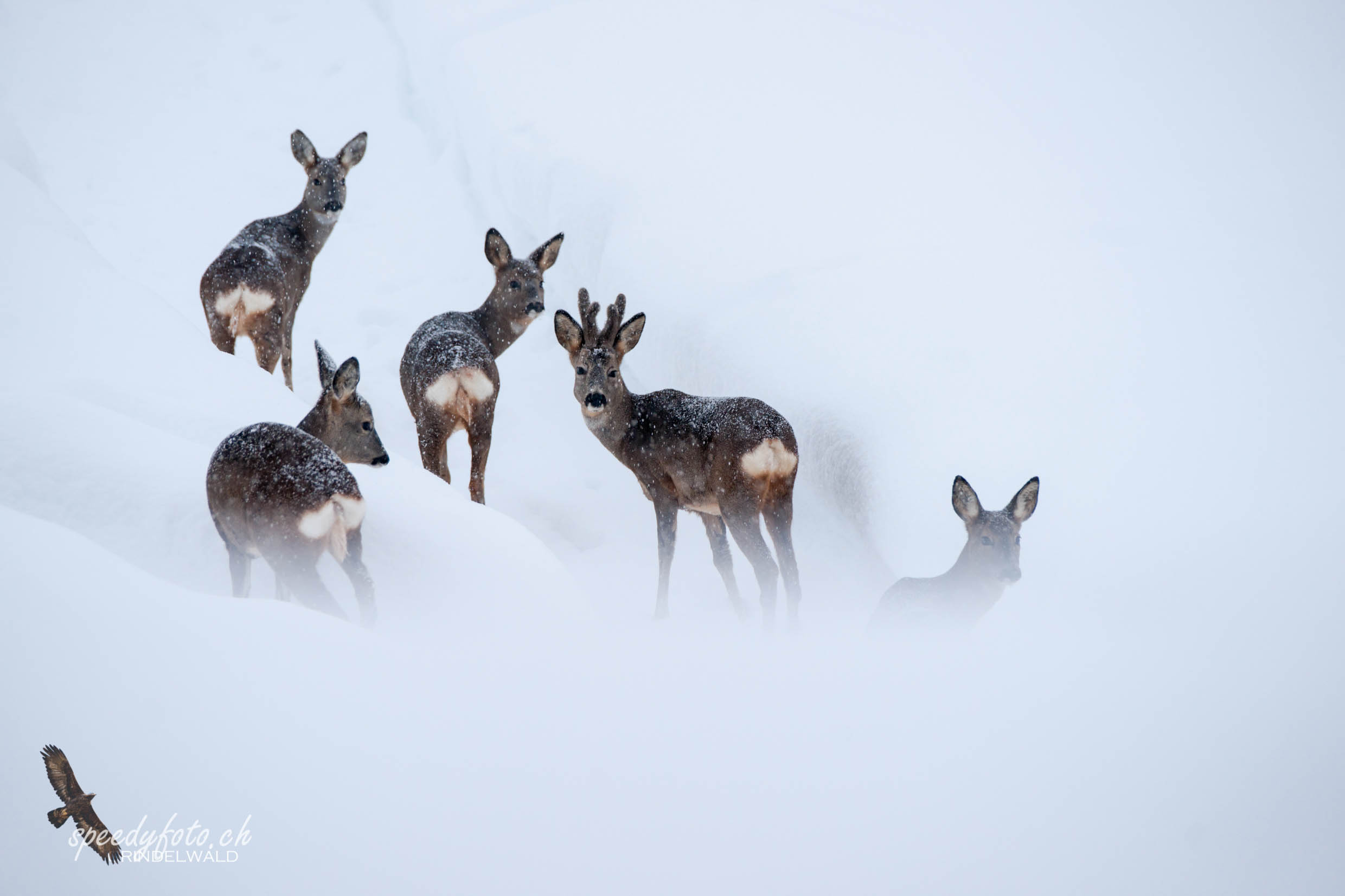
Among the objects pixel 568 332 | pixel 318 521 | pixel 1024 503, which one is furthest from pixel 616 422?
pixel 1024 503

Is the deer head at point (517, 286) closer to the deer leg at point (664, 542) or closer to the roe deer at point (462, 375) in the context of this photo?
the roe deer at point (462, 375)

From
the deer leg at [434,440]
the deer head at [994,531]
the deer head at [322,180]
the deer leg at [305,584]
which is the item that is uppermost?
the deer head at [322,180]

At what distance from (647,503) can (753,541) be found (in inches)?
69.1

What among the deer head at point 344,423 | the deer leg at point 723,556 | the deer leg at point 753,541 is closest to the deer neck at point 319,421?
the deer head at point 344,423

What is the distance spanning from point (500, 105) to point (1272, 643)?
665 cm

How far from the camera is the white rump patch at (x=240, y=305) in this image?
5.55 m

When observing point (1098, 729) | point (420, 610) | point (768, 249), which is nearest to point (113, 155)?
point (768, 249)

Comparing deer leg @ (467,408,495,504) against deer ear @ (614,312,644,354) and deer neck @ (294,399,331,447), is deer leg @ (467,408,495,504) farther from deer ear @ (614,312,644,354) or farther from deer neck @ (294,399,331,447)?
deer neck @ (294,399,331,447)

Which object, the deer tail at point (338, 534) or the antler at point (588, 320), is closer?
the deer tail at point (338, 534)

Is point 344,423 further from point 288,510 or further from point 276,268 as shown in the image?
point 276,268

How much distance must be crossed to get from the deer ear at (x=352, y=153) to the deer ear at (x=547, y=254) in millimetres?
1406

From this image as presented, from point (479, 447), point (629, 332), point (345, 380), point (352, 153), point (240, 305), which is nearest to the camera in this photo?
point (345, 380)

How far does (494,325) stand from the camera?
5.76 meters

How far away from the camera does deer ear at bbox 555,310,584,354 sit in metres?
4.66
